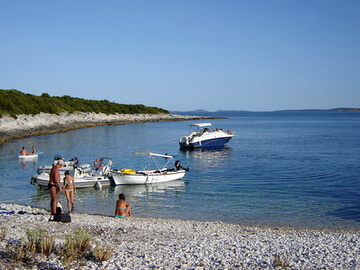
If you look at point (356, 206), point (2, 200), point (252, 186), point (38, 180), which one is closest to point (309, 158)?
point (252, 186)

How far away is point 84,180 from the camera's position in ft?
80.0

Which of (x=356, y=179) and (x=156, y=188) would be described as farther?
(x=356, y=179)

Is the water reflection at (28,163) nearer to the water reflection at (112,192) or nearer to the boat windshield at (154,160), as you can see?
the water reflection at (112,192)

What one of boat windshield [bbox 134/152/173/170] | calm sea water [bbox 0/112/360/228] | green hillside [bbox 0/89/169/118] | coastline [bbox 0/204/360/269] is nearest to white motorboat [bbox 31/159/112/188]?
calm sea water [bbox 0/112/360/228]

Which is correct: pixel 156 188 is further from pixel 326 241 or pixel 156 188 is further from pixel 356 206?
pixel 326 241

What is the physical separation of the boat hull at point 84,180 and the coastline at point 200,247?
9.33 m

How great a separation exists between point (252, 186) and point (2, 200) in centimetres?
1523

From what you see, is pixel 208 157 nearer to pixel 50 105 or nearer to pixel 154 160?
pixel 154 160

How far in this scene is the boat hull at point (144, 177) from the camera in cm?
2533

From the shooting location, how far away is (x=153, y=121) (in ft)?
407

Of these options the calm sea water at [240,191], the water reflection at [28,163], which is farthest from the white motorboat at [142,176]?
the water reflection at [28,163]

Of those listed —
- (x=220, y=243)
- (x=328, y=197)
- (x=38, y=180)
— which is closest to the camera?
(x=220, y=243)

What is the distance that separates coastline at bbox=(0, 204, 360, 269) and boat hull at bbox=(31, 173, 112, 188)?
933 centimetres

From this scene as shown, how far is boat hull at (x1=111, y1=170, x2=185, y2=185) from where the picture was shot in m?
25.3
